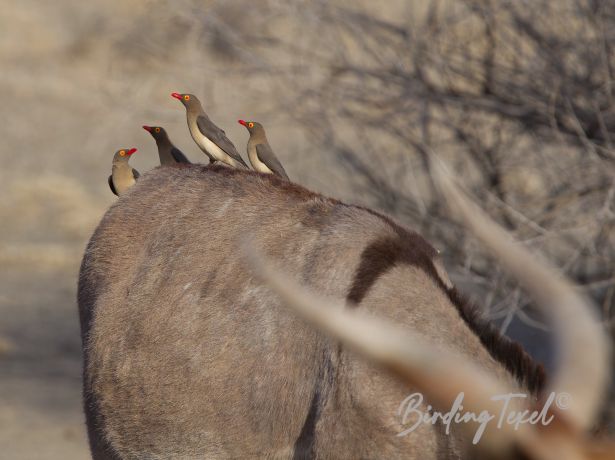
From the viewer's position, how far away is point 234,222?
3512 mm

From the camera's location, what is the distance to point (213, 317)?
10.9 feet

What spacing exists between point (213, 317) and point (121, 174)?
1.31 metres

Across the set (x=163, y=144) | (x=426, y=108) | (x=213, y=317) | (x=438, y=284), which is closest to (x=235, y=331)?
(x=213, y=317)

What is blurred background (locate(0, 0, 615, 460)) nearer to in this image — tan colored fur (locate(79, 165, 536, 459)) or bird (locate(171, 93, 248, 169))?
bird (locate(171, 93, 248, 169))

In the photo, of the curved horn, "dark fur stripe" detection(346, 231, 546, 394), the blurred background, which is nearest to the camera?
the curved horn

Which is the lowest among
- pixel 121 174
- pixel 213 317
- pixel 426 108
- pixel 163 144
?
pixel 213 317

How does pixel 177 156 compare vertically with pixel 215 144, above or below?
below

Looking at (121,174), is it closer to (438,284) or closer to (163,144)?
(163,144)

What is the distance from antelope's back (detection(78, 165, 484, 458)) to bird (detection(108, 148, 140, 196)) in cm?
32

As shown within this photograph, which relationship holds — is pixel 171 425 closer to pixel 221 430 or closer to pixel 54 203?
pixel 221 430

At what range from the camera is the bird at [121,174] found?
175 inches

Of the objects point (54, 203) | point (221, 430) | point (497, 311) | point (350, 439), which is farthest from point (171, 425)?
point (54, 203)

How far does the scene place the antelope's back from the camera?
3.02 metres

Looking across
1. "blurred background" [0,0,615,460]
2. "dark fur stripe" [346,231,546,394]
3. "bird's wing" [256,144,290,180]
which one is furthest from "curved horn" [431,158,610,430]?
"blurred background" [0,0,615,460]
